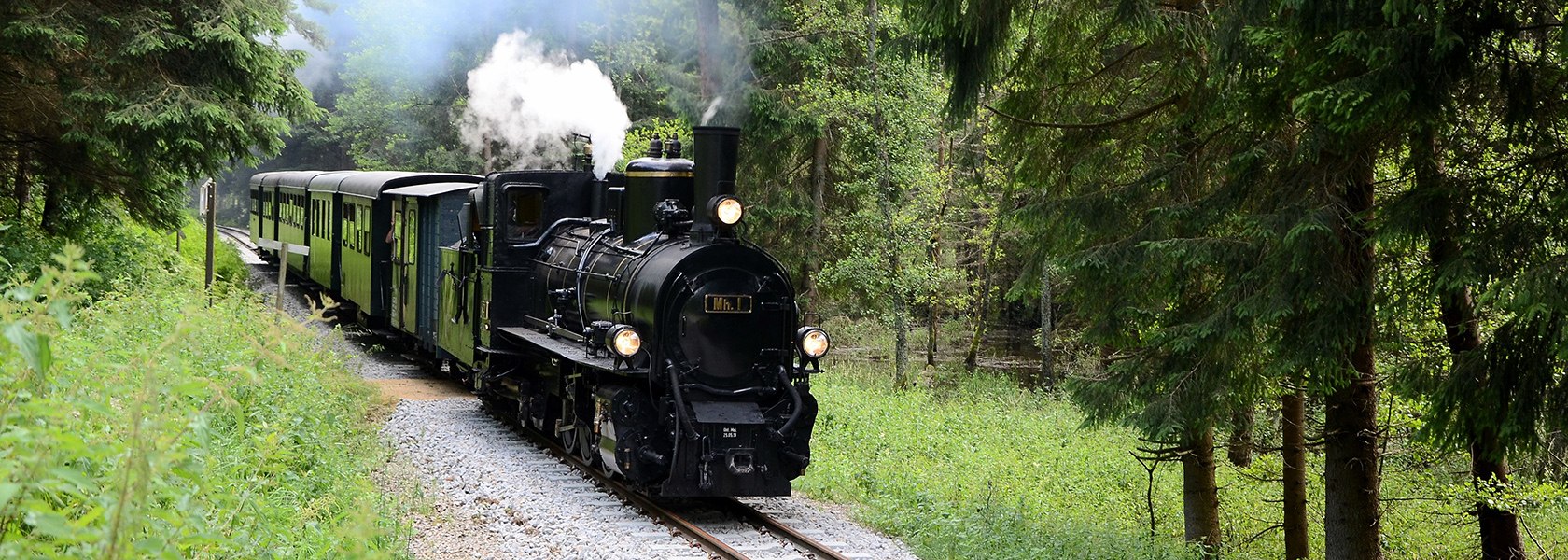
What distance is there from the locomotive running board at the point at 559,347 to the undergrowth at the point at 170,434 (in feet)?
5.64

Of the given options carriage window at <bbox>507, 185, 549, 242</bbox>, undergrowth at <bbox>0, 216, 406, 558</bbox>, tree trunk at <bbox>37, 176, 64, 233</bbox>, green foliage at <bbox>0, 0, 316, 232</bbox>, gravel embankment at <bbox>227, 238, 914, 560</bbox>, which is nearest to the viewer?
undergrowth at <bbox>0, 216, 406, 558</bbox>

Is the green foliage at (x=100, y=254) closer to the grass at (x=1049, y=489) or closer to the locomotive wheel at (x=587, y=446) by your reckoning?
the locomotive wheel at (x=587, y=446)

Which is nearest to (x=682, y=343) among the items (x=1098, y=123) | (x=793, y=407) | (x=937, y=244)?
(x=793, y=407)

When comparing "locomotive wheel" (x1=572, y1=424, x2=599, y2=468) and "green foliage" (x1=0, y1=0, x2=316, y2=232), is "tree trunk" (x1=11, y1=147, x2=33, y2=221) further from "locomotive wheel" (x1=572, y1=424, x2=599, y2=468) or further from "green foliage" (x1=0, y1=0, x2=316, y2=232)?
"locomotive wheel" (x1=572, y1=424, x2=599, y2=468)

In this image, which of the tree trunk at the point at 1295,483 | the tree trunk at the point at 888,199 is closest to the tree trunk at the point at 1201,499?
the tree trunk at the point at 1295,483

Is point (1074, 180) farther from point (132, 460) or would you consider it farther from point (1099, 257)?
point (132, 460)

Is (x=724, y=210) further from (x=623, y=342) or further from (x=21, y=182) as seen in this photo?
(x=21, y=182)

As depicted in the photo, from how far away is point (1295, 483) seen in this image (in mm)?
12180

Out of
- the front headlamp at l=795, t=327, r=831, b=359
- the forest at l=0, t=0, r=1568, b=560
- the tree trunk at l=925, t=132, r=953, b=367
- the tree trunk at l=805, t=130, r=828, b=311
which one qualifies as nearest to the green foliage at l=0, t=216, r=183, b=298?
the forest at l=0, t=0, r=1568, b=560

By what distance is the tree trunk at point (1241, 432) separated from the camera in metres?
10.2

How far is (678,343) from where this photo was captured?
33.8ft

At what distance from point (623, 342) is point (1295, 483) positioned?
682 centimetres

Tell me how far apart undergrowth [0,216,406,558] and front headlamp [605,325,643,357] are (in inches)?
83.1

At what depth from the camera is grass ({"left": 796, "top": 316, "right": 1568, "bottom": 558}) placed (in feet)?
32.3
